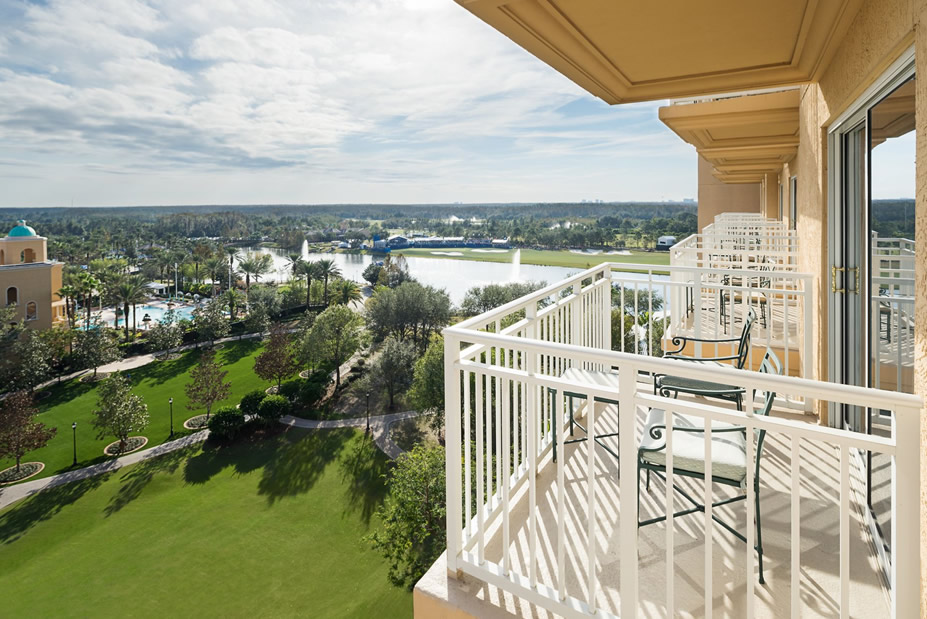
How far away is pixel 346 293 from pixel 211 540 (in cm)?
2837

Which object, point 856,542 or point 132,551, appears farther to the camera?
point 132,551

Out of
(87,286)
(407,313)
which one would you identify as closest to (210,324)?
(87,286)

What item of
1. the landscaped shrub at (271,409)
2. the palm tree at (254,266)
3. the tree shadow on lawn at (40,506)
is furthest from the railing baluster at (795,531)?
the palm tree at (254,266)

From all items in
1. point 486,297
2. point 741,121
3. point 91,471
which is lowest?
point 91,471

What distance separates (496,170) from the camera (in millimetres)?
93625

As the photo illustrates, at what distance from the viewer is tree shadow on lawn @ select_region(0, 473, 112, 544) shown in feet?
60.1

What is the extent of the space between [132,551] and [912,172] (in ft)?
70.2

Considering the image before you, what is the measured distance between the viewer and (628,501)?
154cm

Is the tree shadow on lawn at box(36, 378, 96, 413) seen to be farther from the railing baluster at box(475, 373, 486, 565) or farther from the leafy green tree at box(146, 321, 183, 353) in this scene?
the railing baluster at box(475, 373, 486, 565)

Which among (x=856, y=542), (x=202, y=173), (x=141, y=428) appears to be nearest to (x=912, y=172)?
(x=856, y=542)

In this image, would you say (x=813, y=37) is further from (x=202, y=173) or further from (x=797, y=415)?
(x=202, y=173)

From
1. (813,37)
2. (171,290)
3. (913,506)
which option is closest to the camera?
(913,506)

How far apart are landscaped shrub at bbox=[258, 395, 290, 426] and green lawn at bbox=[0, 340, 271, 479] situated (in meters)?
4.20

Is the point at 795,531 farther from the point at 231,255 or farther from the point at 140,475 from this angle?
the point at 231,255
